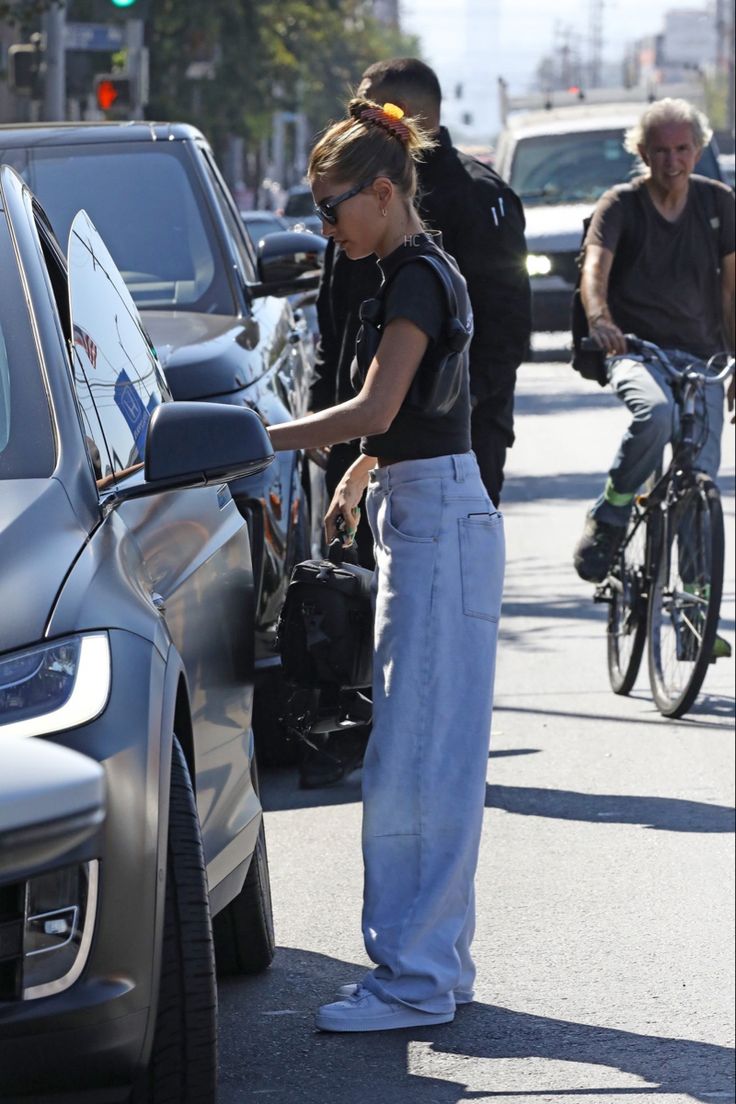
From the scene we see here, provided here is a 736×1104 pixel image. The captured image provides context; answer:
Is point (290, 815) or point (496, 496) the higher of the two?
point (496, 496)

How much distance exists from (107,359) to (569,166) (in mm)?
18373

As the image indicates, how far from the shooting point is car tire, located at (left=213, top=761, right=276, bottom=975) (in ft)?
15.4

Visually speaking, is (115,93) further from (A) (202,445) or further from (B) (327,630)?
(A) (202,445)

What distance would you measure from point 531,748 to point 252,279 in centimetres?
220

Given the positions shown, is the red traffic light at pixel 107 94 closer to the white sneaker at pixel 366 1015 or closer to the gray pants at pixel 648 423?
the gray pants at pixel 648 423

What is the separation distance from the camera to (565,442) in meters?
16.7

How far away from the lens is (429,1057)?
4477 mm

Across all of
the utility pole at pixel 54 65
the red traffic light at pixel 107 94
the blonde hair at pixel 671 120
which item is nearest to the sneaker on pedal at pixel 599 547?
the blonde hair at pixel 671 120

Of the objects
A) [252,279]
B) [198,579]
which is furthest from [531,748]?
[198,579]

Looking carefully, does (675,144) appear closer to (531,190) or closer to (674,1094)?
(674,1094)

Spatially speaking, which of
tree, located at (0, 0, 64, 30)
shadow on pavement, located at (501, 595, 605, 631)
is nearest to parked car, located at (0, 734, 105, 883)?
shadow on pavement, located at (501, 595, 605, 631)

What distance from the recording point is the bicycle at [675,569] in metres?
7.61

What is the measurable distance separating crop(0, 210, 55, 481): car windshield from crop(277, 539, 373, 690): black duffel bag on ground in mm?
960

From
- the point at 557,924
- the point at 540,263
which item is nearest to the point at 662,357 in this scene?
the point at 557,924
